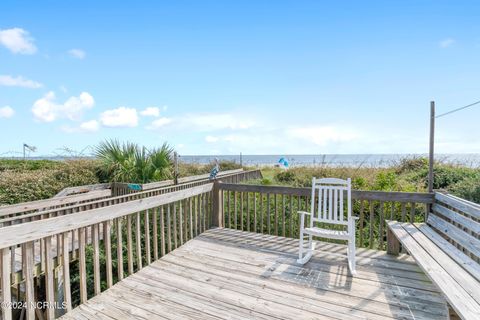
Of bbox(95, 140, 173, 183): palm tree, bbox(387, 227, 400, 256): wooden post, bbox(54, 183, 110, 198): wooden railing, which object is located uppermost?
bbox(95, 140, 173, 183): palm tree

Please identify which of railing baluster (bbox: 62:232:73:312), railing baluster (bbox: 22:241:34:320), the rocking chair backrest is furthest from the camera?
the rocking chair backrest

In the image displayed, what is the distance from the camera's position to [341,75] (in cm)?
695

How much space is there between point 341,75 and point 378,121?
4007 millimetres

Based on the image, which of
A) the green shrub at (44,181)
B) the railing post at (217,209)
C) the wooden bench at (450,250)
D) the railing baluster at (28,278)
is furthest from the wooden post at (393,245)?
the green shrub at (44,181)

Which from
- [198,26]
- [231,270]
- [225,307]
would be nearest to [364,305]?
[225,307]

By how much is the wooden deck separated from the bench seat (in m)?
0.37

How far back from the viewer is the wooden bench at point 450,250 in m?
1.49

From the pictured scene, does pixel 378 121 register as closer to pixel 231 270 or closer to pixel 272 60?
pixel 272 60

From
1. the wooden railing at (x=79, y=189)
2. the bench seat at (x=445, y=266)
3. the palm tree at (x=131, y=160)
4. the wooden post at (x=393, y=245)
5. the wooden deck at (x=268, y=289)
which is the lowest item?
the wooden deck at (x=268, y=289)

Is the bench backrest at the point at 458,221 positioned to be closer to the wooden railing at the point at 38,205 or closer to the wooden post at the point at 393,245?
the wooden post at the point at 393,245

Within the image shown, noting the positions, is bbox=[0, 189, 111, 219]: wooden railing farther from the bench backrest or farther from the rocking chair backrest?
the bench backrest

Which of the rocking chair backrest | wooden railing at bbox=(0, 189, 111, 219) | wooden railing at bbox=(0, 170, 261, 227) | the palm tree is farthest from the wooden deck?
the palm tree

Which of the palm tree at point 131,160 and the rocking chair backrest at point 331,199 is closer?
the rocking chair backrest at point 331,199

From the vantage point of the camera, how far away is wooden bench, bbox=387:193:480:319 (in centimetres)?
149
